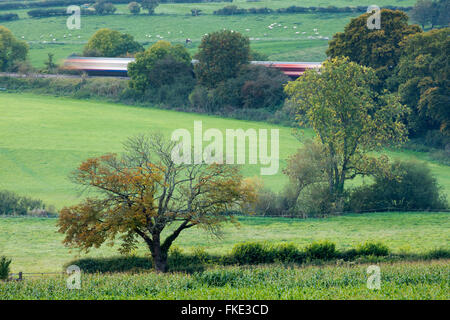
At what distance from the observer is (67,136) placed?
213 feet

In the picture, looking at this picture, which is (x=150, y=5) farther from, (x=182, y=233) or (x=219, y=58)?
(x=182, y=233)

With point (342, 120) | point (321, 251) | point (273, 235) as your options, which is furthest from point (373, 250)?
point (342, 120)

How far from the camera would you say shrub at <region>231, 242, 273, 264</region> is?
30.4 metres

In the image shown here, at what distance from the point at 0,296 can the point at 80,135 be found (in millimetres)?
43898

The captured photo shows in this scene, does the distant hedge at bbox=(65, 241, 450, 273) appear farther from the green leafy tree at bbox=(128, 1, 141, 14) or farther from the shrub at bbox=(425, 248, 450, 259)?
the green leafy tree at bbox=(128, 1, 141, 14)

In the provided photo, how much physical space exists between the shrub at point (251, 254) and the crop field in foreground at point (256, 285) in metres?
2.80

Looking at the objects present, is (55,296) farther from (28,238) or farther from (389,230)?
(389,230)

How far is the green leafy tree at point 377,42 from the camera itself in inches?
2574

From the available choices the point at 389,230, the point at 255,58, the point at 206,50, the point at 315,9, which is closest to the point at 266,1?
the point at 315,9

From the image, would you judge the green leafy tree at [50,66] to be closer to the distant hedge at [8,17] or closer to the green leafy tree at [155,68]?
the green leafy tree at [155,68]

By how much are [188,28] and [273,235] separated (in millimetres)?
98598

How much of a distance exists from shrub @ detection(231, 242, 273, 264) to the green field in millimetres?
79901

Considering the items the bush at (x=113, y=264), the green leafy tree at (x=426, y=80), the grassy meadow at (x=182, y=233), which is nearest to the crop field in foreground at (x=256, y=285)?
the grassy meadow at (x=182, y=233)

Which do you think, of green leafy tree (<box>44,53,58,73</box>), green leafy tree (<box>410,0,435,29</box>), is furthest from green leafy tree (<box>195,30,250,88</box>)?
green leafy tree (<box>410,0,435,29</box>)
